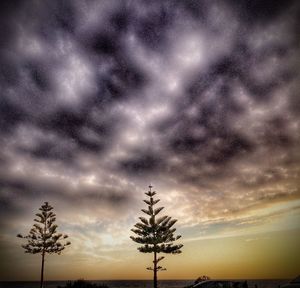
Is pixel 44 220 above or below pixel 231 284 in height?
above

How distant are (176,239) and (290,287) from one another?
20.0 meters

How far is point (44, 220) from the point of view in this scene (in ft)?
118

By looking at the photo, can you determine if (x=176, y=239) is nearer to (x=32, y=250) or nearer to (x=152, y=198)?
(x=152, y=198)

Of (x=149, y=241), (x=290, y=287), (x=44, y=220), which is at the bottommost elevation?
(x=290, y=287)

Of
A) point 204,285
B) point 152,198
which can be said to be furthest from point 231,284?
point 152,198

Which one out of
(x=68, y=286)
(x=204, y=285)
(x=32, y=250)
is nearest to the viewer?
(x=204, y=285)

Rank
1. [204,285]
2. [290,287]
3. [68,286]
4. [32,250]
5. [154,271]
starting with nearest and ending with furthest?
[290,287], [204,285], [68,286], [154,271], [32,250]

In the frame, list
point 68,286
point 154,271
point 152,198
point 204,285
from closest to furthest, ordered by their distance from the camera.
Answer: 1. point 204,285
2. point 68,286
3. point 154,271
4. point 152,198

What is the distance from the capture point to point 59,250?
36094 millimetres

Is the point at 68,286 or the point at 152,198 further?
the point at 152,198

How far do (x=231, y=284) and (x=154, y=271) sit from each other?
8868 millimetres

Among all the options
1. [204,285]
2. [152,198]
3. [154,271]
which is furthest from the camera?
[152,198]

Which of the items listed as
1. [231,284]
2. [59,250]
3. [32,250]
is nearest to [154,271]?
[231,284]

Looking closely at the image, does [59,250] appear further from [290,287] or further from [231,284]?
→ [290,287]
